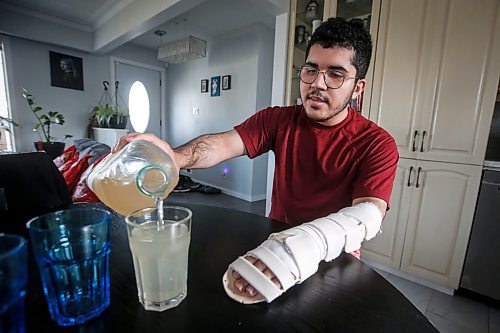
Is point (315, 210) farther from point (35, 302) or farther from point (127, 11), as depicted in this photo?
point (127, 11)

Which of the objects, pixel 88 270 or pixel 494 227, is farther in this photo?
pixel 494 227

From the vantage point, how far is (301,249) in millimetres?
475

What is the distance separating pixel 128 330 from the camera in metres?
0.37

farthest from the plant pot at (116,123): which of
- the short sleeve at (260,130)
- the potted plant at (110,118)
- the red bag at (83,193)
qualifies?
A: the short sleeve at (260,130)

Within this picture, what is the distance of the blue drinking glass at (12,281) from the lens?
279 mm

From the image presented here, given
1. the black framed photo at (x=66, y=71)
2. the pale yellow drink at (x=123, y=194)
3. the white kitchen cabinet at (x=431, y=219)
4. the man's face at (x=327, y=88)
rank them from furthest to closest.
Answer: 1. the black framed photo at (x=66, y=71)
2. the white kitchen cabinet at (x=431, y=219)
3. the man's face at (x=327, y=88)
4. the pale yellow drink at (x=123, y=194)

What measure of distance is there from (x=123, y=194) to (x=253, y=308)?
0.38 m

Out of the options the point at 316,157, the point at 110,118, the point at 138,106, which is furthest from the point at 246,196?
the point at 138,106

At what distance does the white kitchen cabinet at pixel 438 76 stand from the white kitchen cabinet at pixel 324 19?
0.05 meters

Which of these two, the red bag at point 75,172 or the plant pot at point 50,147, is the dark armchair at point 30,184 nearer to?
the red bag at point 75,172

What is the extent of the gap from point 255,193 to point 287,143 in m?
2.62

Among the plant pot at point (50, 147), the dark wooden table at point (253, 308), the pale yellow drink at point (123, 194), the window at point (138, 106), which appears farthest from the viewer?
the window at point (138, 106)

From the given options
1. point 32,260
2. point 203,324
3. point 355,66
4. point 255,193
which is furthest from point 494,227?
point 255,193

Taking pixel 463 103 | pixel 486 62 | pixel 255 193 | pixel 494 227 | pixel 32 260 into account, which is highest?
pixel 486 62
